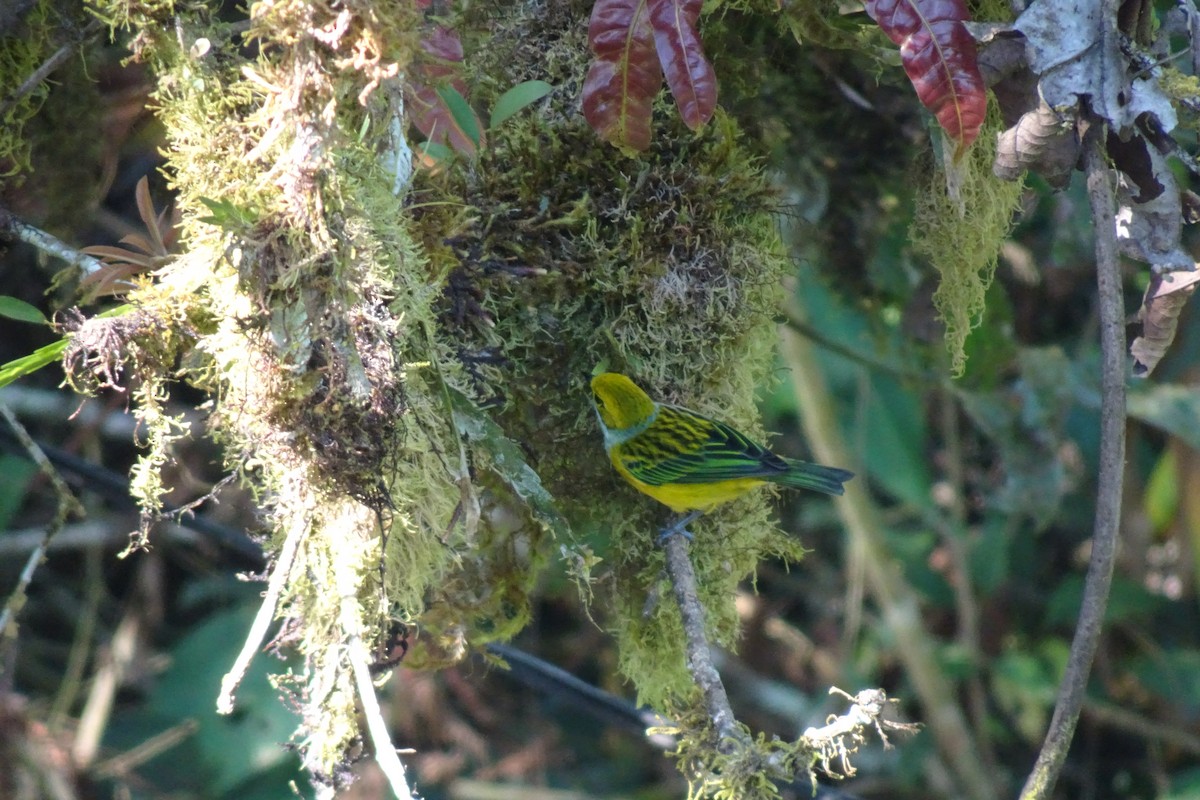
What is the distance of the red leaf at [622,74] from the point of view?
1.83 metres

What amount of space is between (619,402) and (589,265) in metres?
0.29

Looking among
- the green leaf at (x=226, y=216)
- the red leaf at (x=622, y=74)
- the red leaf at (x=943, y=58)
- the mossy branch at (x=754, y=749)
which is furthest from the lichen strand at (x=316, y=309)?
the red leaf at (x=943, y=58)

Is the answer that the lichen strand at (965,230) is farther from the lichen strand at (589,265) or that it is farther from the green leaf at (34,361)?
the green leaf at (34,361)

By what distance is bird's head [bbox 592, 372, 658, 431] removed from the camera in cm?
213

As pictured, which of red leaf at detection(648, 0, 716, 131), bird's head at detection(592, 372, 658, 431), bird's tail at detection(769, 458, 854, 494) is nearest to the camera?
red leaf at detection(648, 0, 716, 131)

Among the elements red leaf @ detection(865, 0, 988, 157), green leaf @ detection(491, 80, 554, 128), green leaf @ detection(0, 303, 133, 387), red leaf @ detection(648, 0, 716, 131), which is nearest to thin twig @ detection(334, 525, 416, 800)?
green leaf @ detection(0, 303, 133, 387)

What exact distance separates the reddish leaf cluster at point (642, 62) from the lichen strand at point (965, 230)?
→ 25.6 inches

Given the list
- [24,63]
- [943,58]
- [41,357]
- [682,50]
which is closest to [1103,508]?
[943,58]

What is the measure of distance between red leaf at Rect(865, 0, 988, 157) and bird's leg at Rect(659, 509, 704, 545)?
91cm

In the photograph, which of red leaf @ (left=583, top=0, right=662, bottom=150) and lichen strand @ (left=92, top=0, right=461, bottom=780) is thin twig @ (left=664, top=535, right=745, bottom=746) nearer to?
lichen strand @ (left=92, top=0, right=461, bottom=780)

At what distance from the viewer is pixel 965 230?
2270 mm

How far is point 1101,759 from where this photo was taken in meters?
5.02

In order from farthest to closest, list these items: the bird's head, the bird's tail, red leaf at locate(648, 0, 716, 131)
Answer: the bird's tail, the bird's head, red leaf at locate(648, 0, 716, 131)

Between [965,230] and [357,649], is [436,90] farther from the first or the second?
[965,230]
